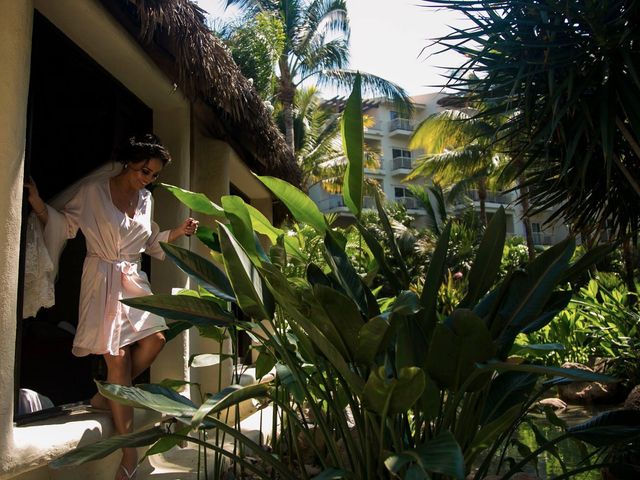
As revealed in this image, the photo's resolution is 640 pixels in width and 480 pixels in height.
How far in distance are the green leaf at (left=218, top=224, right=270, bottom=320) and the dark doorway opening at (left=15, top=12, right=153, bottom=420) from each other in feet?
6.84

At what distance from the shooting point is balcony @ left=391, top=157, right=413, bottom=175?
121 feet

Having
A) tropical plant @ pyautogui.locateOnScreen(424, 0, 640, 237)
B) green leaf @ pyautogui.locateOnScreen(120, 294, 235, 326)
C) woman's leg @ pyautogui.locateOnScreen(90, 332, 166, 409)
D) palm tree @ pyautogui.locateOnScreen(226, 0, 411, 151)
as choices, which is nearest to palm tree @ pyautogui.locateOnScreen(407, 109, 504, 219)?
palm tree @ pyautogui.locateOnScreen(226, 0, 411, 151)

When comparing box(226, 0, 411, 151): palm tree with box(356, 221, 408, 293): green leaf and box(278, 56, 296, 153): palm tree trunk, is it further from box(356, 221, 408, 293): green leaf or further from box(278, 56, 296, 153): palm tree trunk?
box(356, 221, 408, 293): green leaf

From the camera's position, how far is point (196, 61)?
12.1 feet

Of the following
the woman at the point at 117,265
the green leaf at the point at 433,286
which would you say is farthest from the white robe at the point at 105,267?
the green leaf at the point at 433,286

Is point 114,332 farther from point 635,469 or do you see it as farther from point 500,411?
point 635,469

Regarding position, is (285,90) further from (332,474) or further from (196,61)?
(332,474)

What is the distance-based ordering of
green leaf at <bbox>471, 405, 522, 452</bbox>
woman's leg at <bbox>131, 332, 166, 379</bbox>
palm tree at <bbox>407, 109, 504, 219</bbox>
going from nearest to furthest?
green leaf at <bbox>471, 405, 522, 452</bbox> → woman's leg at <bbox>131, 332, 166, 379</bbox> → palm tree at <bbox>407, 109, 504, 219</bbox>

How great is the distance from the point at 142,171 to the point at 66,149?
79.4 inches

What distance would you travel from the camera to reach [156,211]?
14.4 ft

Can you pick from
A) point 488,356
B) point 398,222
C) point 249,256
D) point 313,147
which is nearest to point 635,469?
point 488,356

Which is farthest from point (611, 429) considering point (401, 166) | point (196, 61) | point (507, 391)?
point (401, 166)

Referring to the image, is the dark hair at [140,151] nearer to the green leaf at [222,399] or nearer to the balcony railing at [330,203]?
the green leaf at [222,399]

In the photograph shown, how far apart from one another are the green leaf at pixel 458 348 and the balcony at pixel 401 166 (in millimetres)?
35538
